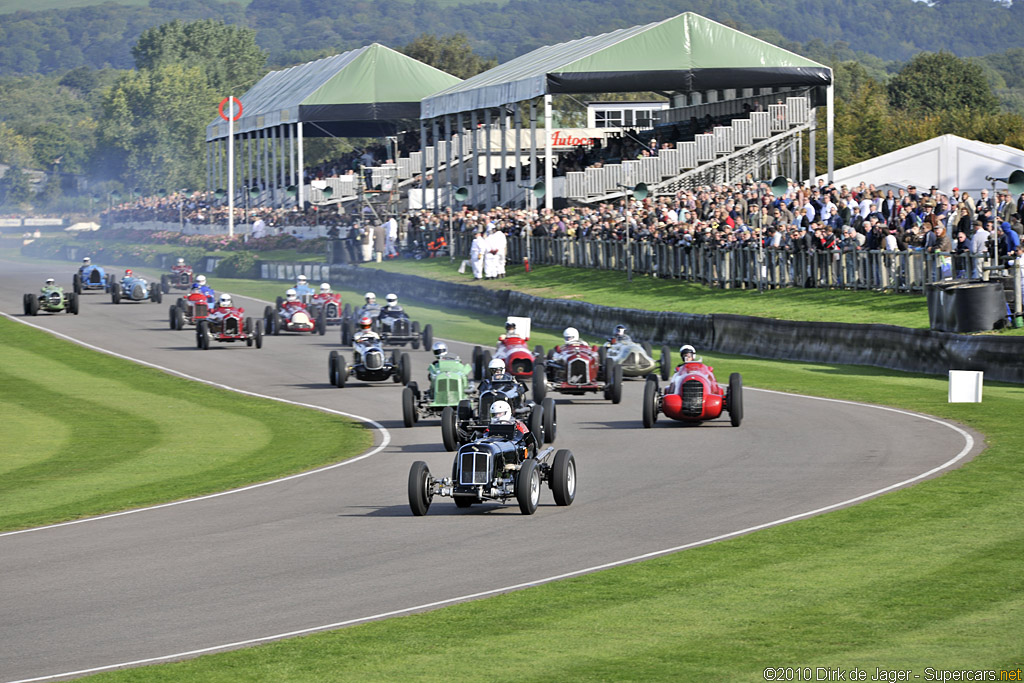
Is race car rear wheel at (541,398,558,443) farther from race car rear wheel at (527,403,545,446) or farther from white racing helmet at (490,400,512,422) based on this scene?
white racing helmet at (490,400,512,422)

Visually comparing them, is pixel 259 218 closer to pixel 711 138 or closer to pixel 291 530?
pixel 711 138

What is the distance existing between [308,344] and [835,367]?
14712 mm

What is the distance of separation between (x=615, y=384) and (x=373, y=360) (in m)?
5.88

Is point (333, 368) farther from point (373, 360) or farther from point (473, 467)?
point (473, 467)

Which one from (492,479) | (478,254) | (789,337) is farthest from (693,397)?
(478,254)

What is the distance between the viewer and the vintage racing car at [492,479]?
16.3 m

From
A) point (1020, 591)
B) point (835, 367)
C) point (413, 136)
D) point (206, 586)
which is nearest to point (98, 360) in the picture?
point (835, 367)

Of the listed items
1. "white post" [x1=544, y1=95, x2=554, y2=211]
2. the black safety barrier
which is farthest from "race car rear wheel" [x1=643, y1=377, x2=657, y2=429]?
"white post" [x1=544, y1=95, x2=554, y2=211]

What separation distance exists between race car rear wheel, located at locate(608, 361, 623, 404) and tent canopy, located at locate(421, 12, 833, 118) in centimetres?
3175

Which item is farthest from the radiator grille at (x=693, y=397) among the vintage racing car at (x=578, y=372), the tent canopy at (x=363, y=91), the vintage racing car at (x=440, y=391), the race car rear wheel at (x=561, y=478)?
the tent canopy at (x=363, y=91)

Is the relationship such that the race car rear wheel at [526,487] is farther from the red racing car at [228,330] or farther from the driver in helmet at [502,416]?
the red racing car at [228,330]

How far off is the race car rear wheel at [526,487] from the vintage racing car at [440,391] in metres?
8.01

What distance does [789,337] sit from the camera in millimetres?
34031

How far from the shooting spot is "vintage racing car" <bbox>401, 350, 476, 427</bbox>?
2462 centimetres
